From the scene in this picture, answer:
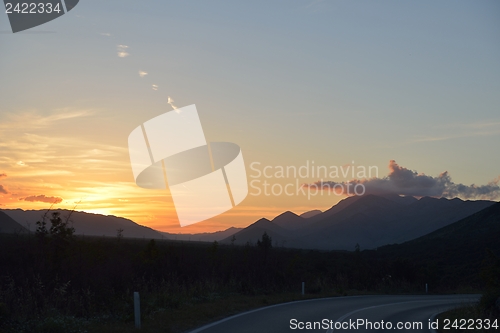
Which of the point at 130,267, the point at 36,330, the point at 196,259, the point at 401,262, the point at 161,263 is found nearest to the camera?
the point at 36,330

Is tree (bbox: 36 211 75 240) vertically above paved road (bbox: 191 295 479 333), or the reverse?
tree (bbox: 36 211 75 240)

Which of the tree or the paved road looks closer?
the paved road

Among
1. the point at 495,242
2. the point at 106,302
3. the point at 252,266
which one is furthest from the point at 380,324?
the point at 495,242

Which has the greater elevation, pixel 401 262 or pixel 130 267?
pixel 130 267

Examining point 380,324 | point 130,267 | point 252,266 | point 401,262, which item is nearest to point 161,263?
point 130,267

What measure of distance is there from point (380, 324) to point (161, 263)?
1095 cm

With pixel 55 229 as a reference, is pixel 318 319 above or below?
below

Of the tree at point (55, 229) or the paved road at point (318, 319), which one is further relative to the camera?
the tree at point (55, 229)

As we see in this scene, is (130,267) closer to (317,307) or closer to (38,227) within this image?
(38,227)

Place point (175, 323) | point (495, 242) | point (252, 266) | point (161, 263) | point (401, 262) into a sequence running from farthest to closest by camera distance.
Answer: point (495, 242)
point (401, 262)
point (252, 266)
point (161, 263)
point (175, 323)

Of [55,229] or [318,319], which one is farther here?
[55,229]

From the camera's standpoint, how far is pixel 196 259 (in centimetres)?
2511

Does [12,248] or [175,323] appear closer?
[175,323]

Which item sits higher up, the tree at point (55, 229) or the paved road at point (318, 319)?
the tree at point (55, 229)
